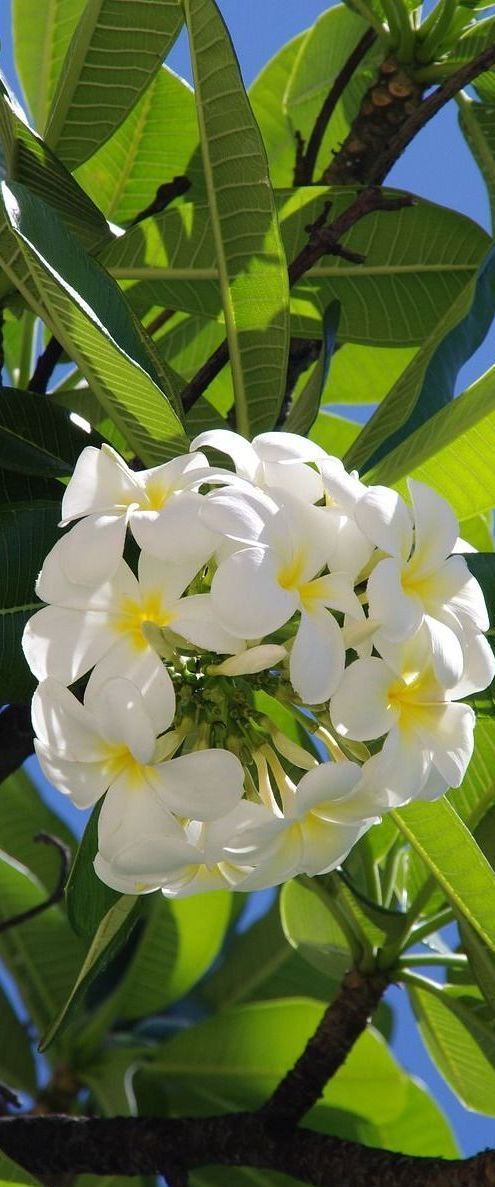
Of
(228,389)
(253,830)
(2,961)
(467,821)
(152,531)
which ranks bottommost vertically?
(2,961)

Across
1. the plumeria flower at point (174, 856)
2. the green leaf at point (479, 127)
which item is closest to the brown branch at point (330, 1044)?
the plumeria flower at point (174, 856)

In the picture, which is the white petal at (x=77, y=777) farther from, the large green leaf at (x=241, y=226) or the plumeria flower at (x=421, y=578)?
the large green leaf at (x=241, y=226)

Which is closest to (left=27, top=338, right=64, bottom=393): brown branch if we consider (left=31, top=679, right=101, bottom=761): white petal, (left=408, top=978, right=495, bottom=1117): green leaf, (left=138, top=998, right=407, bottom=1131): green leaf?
(left=31, top=679, right=101, bottom=761): white petal

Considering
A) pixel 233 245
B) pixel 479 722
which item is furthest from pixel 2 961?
pixel 233 245

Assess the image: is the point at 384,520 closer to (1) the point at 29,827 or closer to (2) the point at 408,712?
(2) the point at 408,712

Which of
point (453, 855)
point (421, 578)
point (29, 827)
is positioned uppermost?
point (421, 578)

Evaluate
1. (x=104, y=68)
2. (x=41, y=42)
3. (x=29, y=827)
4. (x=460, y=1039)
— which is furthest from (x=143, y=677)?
(x=29, y=827)

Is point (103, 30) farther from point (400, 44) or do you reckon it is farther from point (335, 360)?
point (335, 360)
